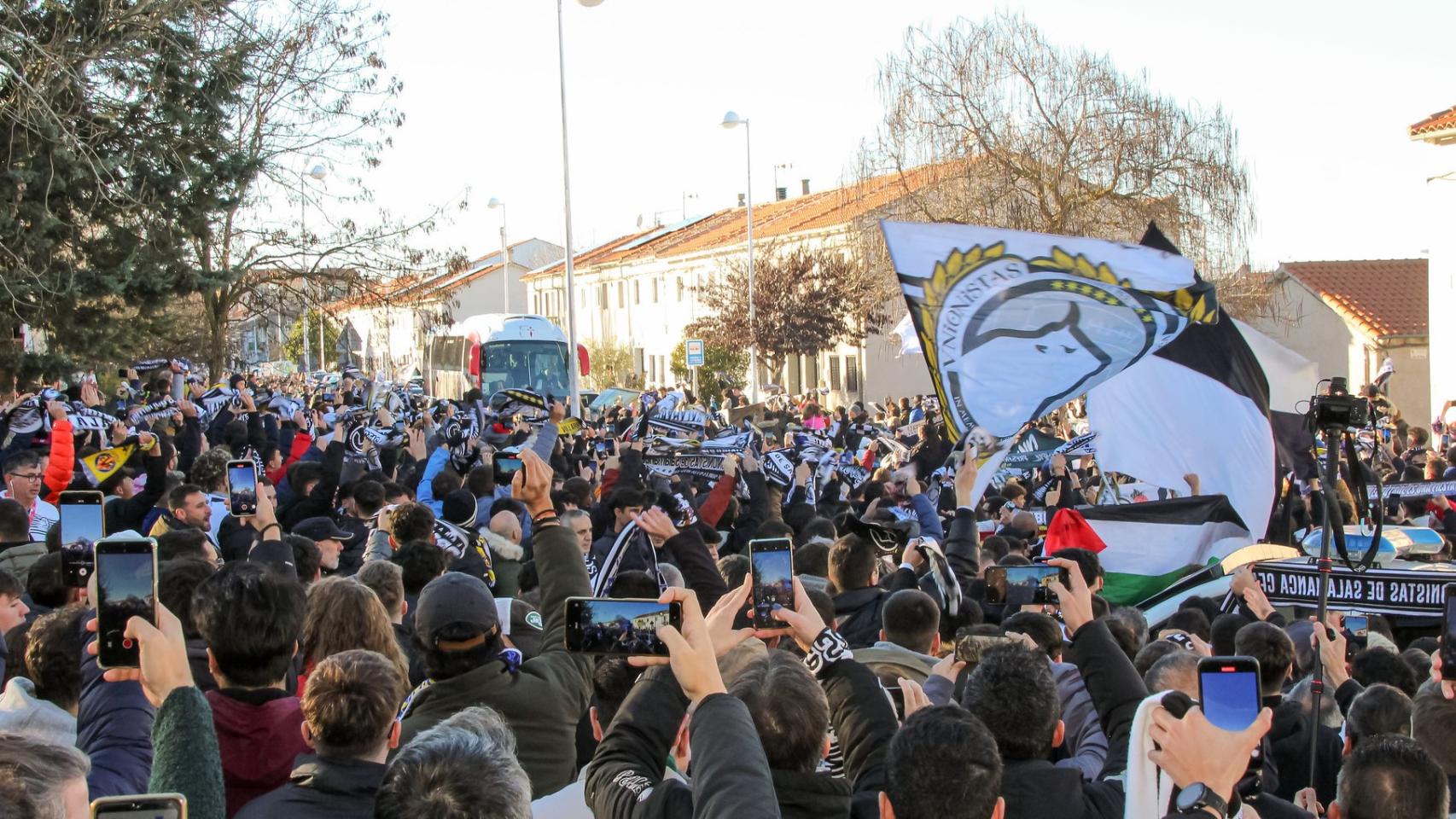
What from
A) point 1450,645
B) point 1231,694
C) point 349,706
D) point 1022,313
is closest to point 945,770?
point 1231,694

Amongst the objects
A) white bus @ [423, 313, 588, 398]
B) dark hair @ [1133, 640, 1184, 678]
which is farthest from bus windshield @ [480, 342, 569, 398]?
dark hair @ [1133, 640, 1184, 678]

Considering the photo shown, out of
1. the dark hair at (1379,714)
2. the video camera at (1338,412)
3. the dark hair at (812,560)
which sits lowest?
the dark hair at (1379,714)

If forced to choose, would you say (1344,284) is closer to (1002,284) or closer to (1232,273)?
(1232,273)

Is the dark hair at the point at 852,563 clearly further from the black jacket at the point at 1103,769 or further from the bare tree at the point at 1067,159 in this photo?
the bare tree at the point at 1067,159

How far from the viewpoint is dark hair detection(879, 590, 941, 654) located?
537 centimetres

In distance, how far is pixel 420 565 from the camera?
20.0 feet

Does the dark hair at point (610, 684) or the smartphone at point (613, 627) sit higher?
the smartphone at point (613, 627)

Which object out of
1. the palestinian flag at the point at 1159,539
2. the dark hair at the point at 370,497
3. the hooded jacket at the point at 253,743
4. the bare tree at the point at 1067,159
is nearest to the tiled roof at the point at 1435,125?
the bare tree at the point at 1067,159

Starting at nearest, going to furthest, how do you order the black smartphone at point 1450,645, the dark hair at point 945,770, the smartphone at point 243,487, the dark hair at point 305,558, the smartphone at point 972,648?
the dark hair at point 945,770 → the black smartphone at point 1450,645 → the smartphone at point 972,648 → the dark hair at point 305,558 → the smartphone at point 243,487

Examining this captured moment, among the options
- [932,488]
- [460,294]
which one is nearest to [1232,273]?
[932,488]

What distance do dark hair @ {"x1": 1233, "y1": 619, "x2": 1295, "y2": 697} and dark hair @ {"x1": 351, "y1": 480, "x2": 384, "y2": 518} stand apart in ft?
17.4

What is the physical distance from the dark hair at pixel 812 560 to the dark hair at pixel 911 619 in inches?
78.4

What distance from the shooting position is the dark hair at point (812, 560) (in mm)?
7430

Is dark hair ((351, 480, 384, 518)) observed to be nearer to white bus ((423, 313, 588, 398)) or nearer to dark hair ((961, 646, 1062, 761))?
dark hair ((961, 646, 1062, 761))
